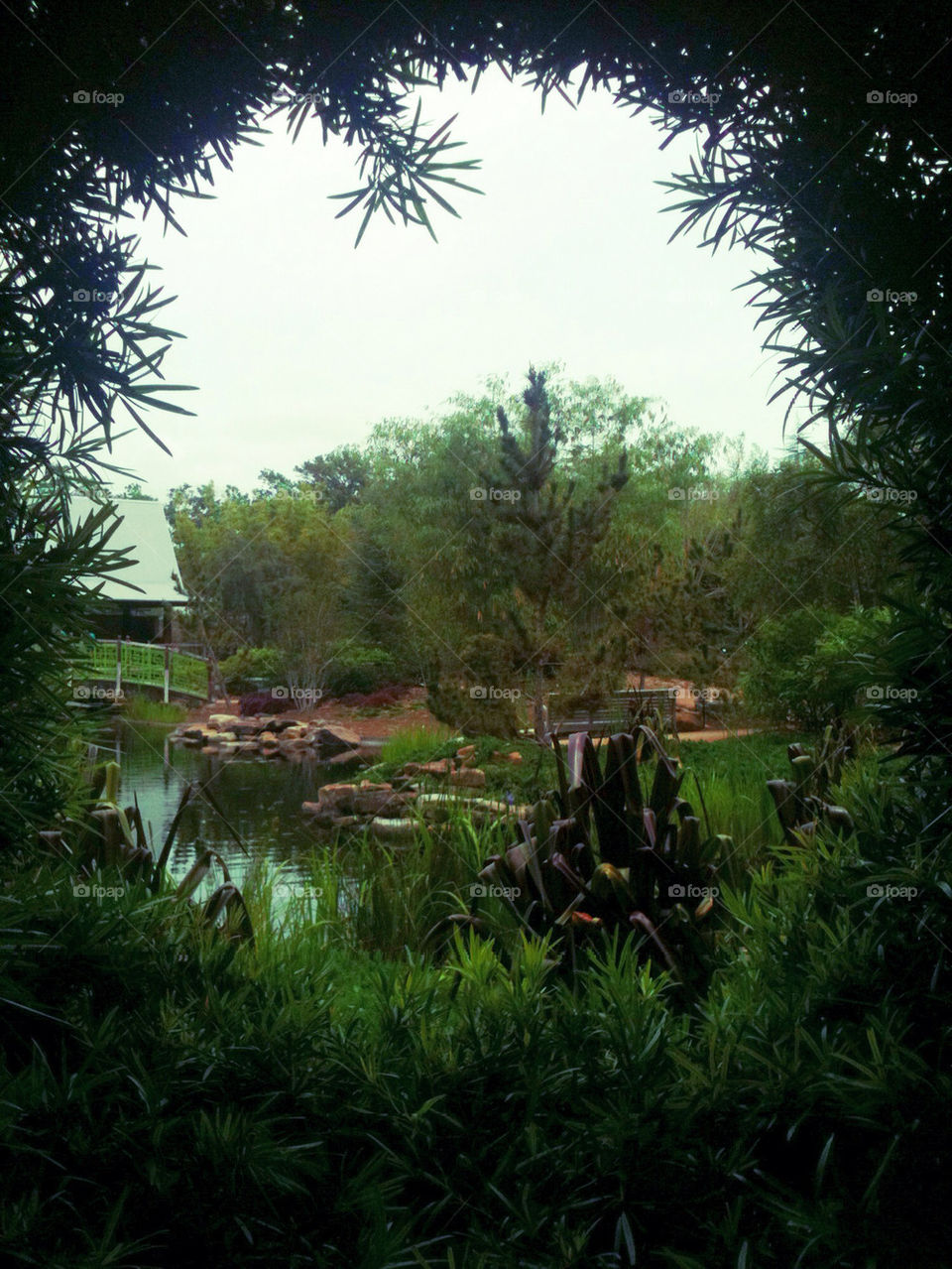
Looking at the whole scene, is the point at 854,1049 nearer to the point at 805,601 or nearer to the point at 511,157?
the point at 511,157

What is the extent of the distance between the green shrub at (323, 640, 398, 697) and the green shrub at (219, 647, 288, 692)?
137mm

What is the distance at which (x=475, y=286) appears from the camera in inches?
84.4

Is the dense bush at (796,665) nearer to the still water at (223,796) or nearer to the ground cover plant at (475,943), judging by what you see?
the still water at (223,796)

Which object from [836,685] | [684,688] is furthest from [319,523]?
[836,685]

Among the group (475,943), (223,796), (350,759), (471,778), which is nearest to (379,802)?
(350,759)

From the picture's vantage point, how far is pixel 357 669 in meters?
2.98

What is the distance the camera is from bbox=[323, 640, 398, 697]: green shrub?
2.82m

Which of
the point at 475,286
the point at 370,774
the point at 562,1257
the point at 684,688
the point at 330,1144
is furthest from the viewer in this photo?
the point at 684,688

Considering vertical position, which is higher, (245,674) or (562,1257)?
(245,674)

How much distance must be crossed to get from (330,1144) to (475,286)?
180 centimetres

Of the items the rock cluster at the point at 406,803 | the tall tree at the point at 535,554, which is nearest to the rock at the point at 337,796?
the rock cluster at the point at 406,803

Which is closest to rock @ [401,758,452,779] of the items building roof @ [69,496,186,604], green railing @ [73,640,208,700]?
green railing @ [73,640,208,700]

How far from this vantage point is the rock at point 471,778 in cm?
324

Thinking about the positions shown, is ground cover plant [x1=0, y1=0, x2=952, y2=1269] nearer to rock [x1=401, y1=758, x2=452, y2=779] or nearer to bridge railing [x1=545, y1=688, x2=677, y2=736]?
bridge railing [x1=545, y1=688, x2=677, y2=736]
